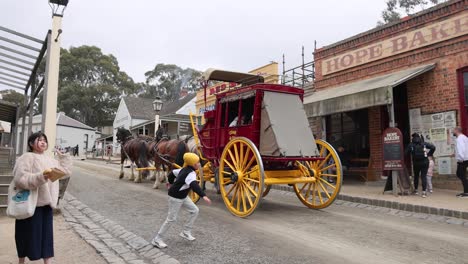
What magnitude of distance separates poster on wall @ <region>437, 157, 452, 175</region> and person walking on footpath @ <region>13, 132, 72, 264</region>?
977 cm

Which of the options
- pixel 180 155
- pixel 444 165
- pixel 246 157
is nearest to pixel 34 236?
pixel 246 157

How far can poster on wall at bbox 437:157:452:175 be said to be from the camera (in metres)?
10.0

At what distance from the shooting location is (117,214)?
288 inches

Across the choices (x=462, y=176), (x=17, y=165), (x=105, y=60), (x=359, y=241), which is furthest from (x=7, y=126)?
(x=105, y=60)

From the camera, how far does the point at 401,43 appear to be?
11.4 m

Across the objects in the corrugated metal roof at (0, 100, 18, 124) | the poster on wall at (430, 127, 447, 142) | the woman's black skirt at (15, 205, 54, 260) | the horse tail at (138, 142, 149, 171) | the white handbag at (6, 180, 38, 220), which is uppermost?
the corrugated metal roof at (0, 100, 18, 124)

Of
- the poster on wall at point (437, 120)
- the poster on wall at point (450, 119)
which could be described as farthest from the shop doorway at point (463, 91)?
the poster on wall at point (437, 120)

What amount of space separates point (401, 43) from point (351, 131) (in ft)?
11.6

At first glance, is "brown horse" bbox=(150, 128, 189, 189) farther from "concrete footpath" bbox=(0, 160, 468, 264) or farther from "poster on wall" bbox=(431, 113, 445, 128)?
"poster on wall" bbox=(431, 113, 445, 128)

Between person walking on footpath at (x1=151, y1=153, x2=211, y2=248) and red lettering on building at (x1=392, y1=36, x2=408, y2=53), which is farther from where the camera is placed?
red lettering on building at (x1=392, y1=36, x2=408, y2=53)

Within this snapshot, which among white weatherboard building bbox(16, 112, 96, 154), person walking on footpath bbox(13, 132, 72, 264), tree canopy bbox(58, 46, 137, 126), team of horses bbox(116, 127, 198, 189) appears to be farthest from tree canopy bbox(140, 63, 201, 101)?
person walking on footpath bbox(13, 132, 72, 264)

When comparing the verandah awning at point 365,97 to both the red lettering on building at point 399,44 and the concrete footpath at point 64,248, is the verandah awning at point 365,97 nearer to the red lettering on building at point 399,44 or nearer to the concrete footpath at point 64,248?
the red lettering on building at point 399,44

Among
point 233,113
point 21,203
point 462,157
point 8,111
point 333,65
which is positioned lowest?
point 21,203

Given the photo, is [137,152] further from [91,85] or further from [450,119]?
[91,85]
